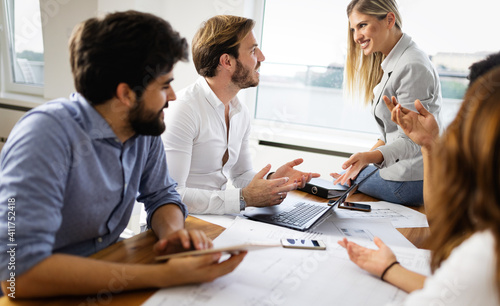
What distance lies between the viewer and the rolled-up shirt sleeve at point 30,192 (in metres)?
0.74

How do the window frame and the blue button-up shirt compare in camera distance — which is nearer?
the blue button-up shirt

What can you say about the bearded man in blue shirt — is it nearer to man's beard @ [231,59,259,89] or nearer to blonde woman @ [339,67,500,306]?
blonde woman @ [339,67,500,306]

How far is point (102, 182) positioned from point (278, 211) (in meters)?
0.61

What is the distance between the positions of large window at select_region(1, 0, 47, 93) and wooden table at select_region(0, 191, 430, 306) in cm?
327

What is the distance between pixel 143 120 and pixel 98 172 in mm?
169

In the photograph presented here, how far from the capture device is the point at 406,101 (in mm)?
1711

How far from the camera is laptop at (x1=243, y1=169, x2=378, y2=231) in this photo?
1231mm

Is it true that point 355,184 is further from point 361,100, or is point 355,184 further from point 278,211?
point 361,100

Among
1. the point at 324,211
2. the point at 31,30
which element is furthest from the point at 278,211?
the point at 31,30

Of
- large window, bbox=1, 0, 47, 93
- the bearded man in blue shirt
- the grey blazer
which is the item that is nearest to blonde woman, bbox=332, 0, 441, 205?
the grey blazer

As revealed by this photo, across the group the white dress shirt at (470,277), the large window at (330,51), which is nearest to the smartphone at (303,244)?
the white dress shirt at (470,277)

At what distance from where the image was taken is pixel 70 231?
0.94 m

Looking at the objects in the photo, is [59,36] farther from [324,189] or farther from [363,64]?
[324,189]

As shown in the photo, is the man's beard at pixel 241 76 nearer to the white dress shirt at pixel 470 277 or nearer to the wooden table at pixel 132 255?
the wooden table at pixel 132 255
